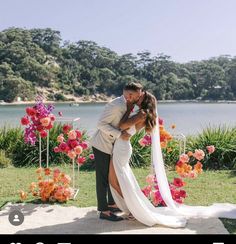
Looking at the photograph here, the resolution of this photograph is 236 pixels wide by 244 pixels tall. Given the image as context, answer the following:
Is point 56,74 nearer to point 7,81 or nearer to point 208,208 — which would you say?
point 7,81

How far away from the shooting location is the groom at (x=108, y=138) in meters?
5.05

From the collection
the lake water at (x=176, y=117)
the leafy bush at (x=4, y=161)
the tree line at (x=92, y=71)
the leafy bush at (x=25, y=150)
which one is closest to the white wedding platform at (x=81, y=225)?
the leafy bush at (x=25, y=150)

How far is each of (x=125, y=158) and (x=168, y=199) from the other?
86cm

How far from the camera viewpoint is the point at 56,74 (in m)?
90.6

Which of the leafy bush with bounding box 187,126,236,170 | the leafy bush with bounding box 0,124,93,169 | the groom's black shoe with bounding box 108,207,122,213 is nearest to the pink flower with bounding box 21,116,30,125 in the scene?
the groom's black shoe with bounding box 108,207,122,213

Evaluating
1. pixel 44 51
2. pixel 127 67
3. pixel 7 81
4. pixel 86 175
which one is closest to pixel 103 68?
pixel 127 67

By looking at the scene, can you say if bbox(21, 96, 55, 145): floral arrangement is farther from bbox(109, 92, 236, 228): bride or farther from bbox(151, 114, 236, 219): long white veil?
bbox(151, 114, 236, 219): long white veil

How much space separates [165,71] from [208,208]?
10353 centimetres

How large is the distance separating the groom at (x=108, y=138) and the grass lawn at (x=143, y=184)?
35.9 inches

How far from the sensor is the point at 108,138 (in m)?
5.30

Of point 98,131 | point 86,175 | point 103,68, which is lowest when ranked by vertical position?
point 86,175

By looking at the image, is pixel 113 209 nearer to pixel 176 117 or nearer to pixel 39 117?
pixel 39 117

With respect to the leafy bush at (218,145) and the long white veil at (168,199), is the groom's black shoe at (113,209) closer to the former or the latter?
the long white veil at (168,199)

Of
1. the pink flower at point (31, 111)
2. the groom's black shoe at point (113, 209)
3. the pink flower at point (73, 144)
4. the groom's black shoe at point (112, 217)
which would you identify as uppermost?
the pink flower at point (31, 111)
